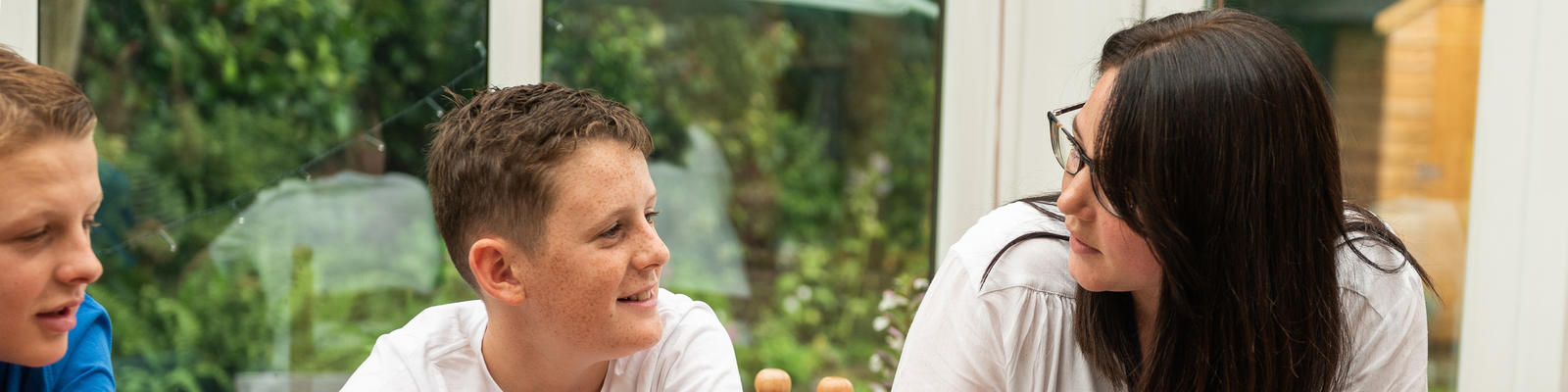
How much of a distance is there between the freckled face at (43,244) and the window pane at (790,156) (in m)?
1.64

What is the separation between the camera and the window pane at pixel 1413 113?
1.96 metres

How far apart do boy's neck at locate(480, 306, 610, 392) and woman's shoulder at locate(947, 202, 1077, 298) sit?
452 millimetres

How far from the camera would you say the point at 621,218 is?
3.95 ft

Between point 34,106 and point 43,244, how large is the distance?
0.12 meters

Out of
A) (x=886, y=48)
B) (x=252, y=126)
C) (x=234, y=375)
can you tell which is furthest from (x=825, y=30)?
(x=234, y=375)

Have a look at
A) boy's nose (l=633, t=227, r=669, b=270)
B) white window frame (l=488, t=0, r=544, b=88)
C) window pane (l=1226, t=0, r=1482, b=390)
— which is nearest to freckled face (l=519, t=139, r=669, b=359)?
boy's nose (l=633, t=227, r=669, b=270)

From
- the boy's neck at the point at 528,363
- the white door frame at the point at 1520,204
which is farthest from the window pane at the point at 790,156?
the boy's neck at the point at 528,363

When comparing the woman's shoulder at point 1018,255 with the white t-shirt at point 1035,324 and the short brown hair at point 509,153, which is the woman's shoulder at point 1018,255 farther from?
the short brown hair at point 509,153

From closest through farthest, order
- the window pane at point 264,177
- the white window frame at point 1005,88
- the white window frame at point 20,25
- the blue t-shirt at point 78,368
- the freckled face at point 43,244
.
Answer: the freckled face at point 43,244
the blue t-shirt at point 78,368
the white window frame at point 20,25
the window pane at point 264,177
the white window frame at point 1005,88

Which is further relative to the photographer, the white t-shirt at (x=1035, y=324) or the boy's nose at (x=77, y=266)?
the white t-shirt at (x=1035, y=324)

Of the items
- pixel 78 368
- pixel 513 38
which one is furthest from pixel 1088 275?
pixel 513 38

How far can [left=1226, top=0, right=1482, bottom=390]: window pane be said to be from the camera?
6.43 ft

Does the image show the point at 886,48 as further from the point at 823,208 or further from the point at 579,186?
the point at 579,186

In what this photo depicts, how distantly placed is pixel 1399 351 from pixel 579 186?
97 cm
